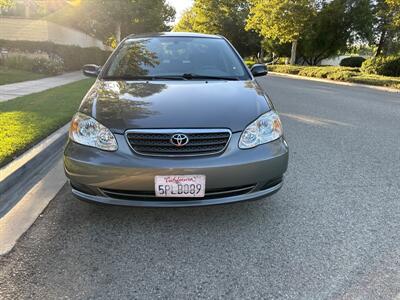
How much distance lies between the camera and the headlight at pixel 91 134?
286 cm

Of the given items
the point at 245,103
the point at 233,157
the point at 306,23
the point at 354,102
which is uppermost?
the point at 306,23

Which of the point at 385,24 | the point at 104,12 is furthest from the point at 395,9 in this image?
the point at 104,12

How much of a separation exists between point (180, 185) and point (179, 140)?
321 millimetres

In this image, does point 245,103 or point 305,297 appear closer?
point 305,297

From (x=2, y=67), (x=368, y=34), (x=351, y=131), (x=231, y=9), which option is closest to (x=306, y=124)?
(x=351, y=131)

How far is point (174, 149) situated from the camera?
2799 millimetres

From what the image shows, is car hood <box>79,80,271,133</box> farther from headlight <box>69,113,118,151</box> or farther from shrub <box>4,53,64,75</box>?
shrub <box>4,53,64,75</box>

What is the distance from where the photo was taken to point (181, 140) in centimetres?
280

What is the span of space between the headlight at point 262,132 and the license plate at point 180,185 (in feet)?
1.38

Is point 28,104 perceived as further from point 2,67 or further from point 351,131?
point 2,67

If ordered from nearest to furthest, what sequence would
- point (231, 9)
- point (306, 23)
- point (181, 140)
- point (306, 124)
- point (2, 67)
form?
point (181, 140) < point (306, 124) < point (2, 67) < point (306, 23) < point (231, 9)

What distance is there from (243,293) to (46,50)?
18.6m

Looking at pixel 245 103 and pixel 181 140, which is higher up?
pixel 245 103

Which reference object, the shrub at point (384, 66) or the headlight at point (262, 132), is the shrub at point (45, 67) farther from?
the shrub at point (384, 66)
